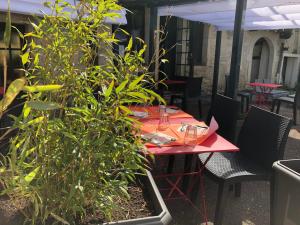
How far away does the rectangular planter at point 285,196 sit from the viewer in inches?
47.3

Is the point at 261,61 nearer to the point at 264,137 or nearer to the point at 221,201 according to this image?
the point at 264,137

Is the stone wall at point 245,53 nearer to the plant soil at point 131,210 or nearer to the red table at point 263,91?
the red table at point 263,91

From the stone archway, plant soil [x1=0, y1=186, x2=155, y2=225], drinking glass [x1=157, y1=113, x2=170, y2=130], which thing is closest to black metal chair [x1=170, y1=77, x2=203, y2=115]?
drinking glass [x1=157, y1=113, x2=170, y2=130]

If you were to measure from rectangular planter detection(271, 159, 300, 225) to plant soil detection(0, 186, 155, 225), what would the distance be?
56cm

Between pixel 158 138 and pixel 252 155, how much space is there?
39.0 inches

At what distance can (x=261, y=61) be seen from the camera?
11.8 metres

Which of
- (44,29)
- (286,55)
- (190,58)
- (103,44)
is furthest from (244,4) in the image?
(286,55)

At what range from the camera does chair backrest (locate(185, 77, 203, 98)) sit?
567cm

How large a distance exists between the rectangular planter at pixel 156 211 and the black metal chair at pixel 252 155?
2.98 feet

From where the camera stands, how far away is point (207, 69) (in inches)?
344

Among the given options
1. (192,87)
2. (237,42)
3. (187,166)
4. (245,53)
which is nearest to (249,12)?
(237,42)

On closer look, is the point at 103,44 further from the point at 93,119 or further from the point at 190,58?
the point at 190,58

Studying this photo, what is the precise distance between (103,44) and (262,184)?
2.67m

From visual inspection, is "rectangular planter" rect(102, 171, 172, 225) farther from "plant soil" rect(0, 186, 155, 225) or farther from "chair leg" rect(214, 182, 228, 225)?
"chair leg" rect(214, 182, 228, 225)
